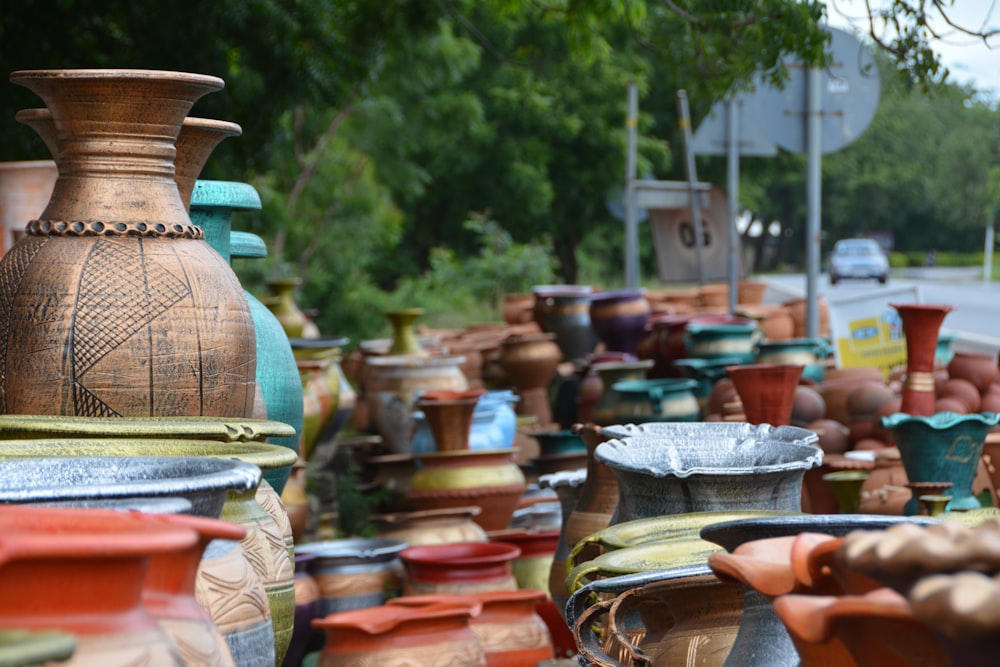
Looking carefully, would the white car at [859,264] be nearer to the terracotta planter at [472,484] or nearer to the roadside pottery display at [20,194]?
the terracotta planter at [472,484]

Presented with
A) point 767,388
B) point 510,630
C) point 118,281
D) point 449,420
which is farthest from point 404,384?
point 118,281

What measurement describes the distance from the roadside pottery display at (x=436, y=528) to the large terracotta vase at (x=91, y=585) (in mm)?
3552

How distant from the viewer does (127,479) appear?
177 centimetres

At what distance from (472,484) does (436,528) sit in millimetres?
566

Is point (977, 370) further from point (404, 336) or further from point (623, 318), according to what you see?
point (404, 336)

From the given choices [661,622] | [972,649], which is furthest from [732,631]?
[972,649]

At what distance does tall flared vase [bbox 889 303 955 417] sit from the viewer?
13.9ft

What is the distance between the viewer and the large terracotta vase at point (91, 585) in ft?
3.73

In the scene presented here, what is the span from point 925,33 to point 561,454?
2200mm

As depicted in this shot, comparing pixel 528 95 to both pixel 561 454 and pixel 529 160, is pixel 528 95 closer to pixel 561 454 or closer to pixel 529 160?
pixel 529 160

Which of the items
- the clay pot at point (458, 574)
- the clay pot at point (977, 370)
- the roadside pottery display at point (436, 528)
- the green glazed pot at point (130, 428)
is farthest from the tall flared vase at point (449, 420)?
the green glazed pot at point (130, 428)

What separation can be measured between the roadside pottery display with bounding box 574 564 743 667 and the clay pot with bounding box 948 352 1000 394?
323cm

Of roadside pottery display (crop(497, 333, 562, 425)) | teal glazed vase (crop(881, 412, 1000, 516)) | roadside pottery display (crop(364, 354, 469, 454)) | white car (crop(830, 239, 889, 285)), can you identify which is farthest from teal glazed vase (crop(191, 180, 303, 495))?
white car (crop(830, 239, 889, 285))

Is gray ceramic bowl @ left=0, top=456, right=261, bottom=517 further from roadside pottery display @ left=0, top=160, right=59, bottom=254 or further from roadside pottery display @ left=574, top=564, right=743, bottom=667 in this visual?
roadside pottery display @ left=0, top=160, right=59, bottom=254
